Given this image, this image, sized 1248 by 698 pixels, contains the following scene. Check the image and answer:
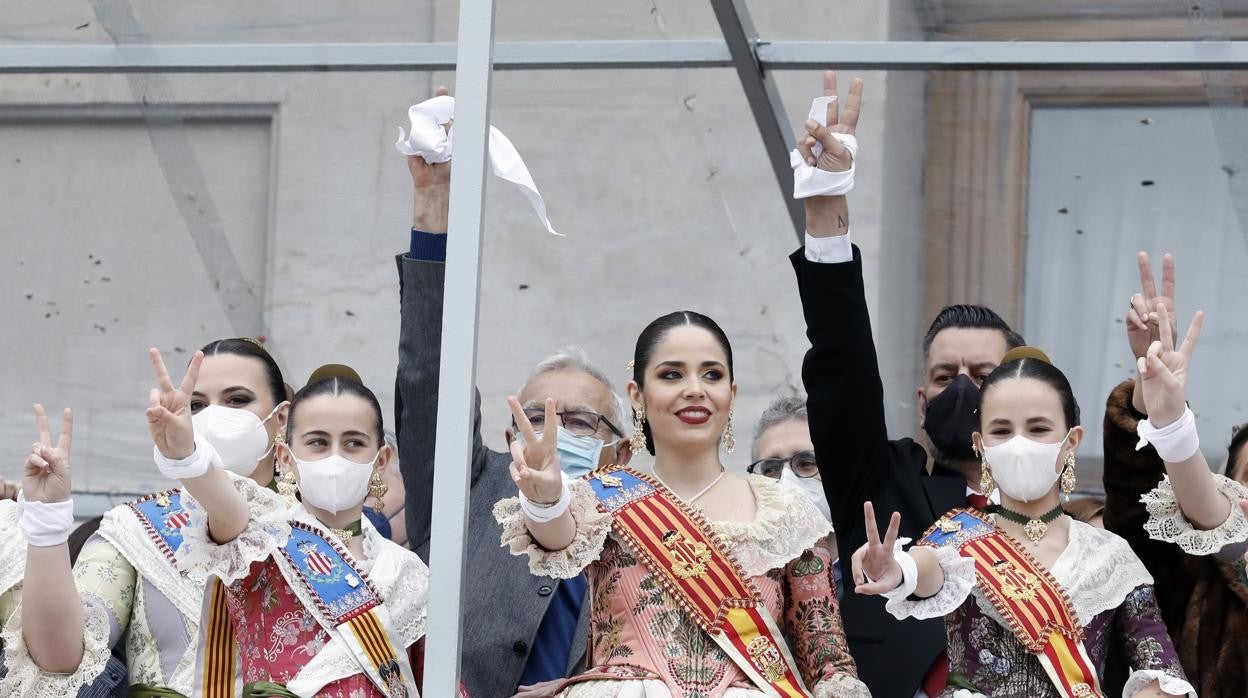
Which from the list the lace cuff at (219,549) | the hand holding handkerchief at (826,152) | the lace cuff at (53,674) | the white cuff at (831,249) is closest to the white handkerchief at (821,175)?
the hand holding handkerchief at (826,152)

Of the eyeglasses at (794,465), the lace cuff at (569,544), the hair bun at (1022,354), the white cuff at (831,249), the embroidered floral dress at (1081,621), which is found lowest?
the embroidered floral dress at (1081,621)

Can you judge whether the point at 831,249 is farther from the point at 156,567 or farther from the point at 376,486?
the point at 156,567

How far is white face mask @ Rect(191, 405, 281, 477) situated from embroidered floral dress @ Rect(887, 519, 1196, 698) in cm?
149

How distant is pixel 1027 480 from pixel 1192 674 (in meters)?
0.57

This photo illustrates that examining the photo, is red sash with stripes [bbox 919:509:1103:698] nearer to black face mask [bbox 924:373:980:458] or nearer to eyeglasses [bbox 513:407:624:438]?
black face mask [bbox 924:373:980:458]

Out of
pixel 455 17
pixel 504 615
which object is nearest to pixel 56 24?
pixel 455 17

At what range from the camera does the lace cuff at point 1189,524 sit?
3.70 metres

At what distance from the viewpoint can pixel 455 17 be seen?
608 centimetres

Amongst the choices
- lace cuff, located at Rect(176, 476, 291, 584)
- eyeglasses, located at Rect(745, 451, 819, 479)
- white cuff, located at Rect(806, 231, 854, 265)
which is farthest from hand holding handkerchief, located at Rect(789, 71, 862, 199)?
lace cuff, located at Rect(176, 476, 291, 584)

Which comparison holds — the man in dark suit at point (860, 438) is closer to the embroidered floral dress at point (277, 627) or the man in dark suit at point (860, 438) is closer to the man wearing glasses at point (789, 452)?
the man wearing glasses at point (789, 452)

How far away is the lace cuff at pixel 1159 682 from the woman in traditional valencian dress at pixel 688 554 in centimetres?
51

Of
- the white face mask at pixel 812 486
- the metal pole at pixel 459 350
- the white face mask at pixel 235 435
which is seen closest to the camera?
the metal pole at pixel 459 350

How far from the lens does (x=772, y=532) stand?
3.85m

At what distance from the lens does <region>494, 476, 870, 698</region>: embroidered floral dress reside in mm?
3625
